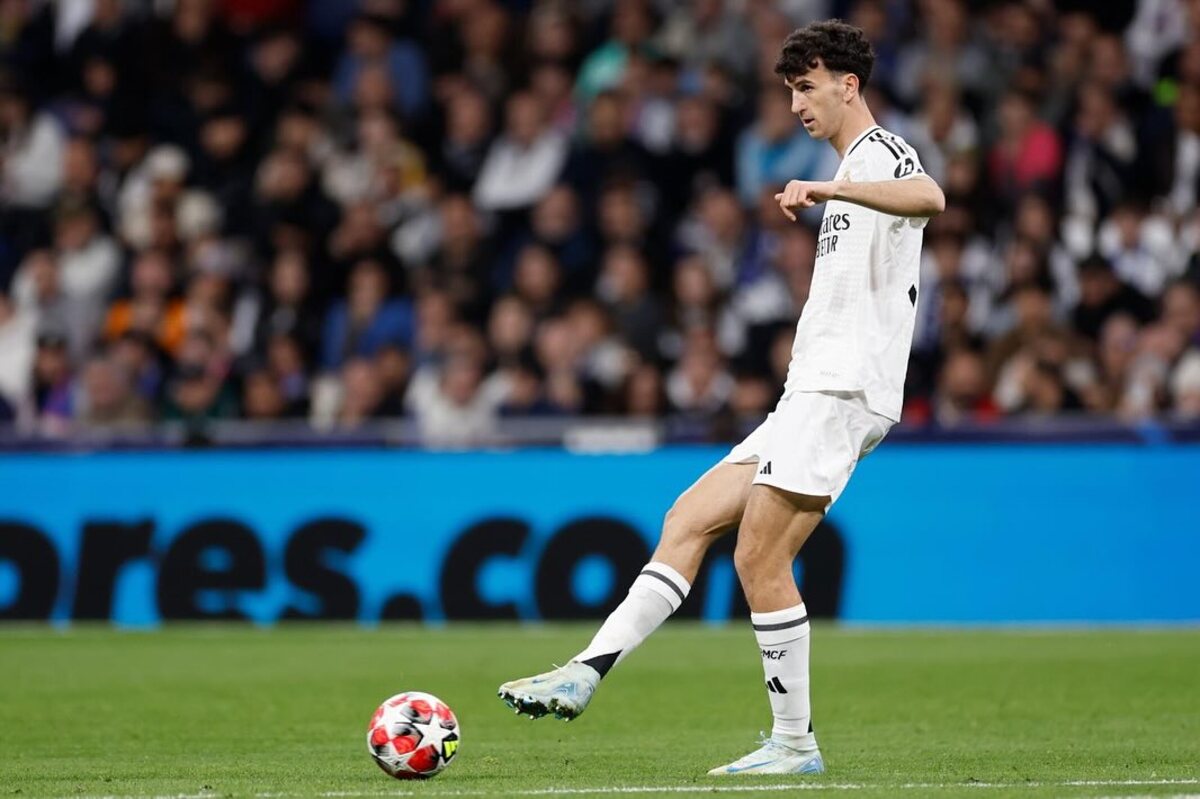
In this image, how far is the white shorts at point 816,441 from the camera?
6926 mm

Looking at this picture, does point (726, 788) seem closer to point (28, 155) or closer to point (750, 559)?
point (750, 559)

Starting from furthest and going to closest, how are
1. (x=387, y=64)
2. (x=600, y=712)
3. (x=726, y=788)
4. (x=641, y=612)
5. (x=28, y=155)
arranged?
(x=28, y=155)
(x=387, y=64)
(x=600, y=712)
(x=641, y=612)
(x=726, y=788)

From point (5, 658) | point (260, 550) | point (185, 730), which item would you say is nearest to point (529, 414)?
point (260, 550)

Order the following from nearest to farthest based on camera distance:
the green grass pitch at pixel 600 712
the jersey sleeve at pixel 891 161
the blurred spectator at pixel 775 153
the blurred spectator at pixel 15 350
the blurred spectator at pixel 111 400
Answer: the green grass pitch at pixel 600 712 → the jersey sleeve at pixel 891 161 → the blurred spectator at pixel 111 400 → the blurred spectator at pixel 775 153 → the blurred spectator at pixel 15 350

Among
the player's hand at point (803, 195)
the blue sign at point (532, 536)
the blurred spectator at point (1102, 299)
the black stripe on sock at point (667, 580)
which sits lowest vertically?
the blue sign at point (532, 536)

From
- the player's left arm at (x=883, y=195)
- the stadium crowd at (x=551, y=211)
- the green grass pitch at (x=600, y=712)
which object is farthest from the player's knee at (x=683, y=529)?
the stadium crowd at (x=551, y=211)

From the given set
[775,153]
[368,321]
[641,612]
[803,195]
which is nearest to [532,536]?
[368,321]

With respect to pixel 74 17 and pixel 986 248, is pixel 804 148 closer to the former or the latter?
pixel 986 248

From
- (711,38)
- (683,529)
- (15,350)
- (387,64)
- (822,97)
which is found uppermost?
(711,38)

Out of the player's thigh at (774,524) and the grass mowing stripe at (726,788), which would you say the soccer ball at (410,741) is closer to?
the grass mowing stripe at (726,788)

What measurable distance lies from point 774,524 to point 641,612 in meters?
0.54

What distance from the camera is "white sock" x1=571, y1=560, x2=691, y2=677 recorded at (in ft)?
22.9

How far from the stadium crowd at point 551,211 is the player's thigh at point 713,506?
742cm

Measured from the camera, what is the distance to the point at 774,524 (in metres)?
6.95
